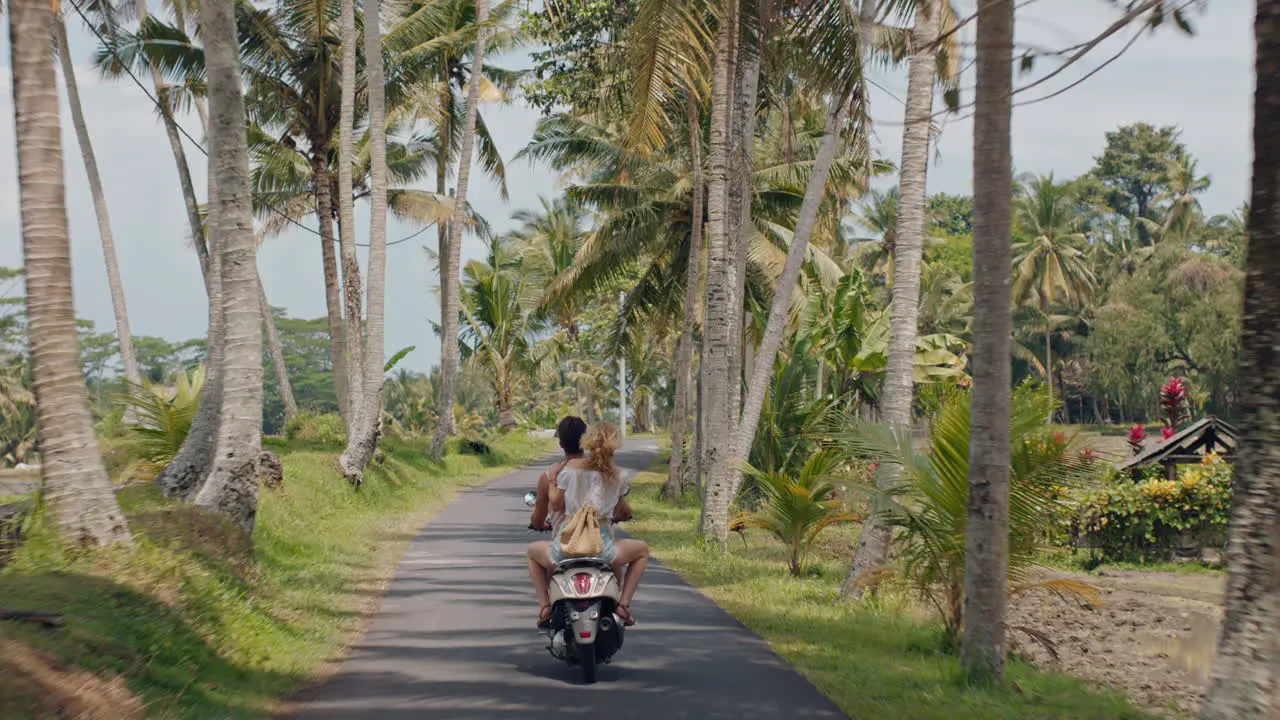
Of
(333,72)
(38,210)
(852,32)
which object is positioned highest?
(333,72)

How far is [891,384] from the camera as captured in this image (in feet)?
37.0

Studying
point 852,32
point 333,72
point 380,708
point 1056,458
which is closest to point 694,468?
point 333,72

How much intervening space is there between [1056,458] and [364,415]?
57.2 feet

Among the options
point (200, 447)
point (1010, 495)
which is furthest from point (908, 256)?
point (200, 447)

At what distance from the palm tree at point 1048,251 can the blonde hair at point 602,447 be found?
2352 inches

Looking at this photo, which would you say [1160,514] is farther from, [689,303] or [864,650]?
[689,303]

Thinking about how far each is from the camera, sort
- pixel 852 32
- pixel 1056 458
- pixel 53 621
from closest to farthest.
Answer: pixel 53 621, pixel 1056 458, pixel 852 32

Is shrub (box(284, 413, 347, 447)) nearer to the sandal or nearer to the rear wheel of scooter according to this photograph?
the sandal

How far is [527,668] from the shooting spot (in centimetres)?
805

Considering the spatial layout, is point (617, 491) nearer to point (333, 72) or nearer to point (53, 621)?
point (53, 621)

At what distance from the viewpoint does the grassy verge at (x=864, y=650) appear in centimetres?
692

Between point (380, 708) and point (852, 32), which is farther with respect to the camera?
point (852, 32)

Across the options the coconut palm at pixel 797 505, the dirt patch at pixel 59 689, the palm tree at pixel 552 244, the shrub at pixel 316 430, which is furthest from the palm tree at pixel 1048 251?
the dirt patch at pixel 59 689

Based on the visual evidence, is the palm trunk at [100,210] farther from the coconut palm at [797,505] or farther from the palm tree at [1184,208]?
the palm tree at [1184,208]
